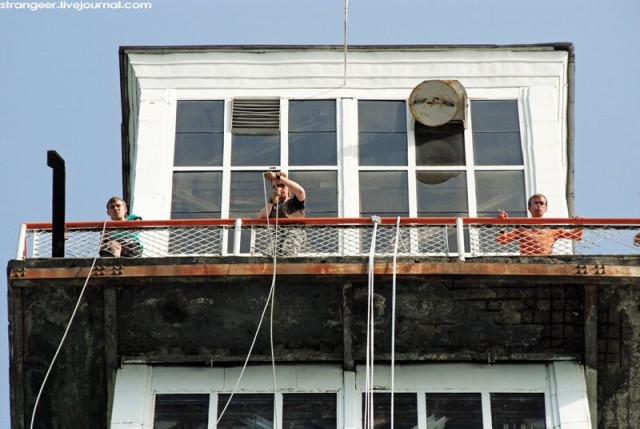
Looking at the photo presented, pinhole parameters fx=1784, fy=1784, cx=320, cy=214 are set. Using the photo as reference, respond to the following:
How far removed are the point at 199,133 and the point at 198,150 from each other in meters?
0.35

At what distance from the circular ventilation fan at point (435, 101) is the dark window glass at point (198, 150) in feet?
9.91

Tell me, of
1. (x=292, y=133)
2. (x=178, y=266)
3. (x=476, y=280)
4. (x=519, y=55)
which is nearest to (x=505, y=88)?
(x=519, y=55)

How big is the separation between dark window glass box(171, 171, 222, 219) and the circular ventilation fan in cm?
321

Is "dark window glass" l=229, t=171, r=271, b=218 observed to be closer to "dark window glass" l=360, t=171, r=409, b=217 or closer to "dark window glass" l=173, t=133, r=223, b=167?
"dark window glass" l=173, t=133, r=223, b=167

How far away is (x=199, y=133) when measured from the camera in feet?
88.8

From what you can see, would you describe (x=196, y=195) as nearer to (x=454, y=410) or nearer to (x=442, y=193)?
(x=442, y=193)

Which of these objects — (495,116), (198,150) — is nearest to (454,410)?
(495,116)

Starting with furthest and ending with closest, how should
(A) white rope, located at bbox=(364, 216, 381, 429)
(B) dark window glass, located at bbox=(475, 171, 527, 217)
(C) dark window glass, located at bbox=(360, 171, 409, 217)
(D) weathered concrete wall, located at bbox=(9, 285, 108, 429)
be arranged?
(B) dark window glass, located at bbox=(475, 171, 527, 217) → (C) dark window glass, located at bbox=(360, 171, 409, 217) → (D) weathered concrete wall, located at bbox=(9, 285, 108, 429) → (A) white rope, located at bbox=(364, 216, 381, 429)

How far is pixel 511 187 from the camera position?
26.4m

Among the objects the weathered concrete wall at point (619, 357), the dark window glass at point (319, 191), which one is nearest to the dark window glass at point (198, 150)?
the dark window glass at point (319, 191)

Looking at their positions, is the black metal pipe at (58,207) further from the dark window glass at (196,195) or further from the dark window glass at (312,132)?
the dark window glass at (312,132)

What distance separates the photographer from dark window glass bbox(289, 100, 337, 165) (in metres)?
26.7

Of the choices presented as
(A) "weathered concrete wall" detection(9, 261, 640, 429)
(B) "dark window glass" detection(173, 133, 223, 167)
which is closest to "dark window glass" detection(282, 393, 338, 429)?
(A) "weathered concrete wall" detection(9, 261, 640, 429)

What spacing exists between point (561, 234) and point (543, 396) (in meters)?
2.19
